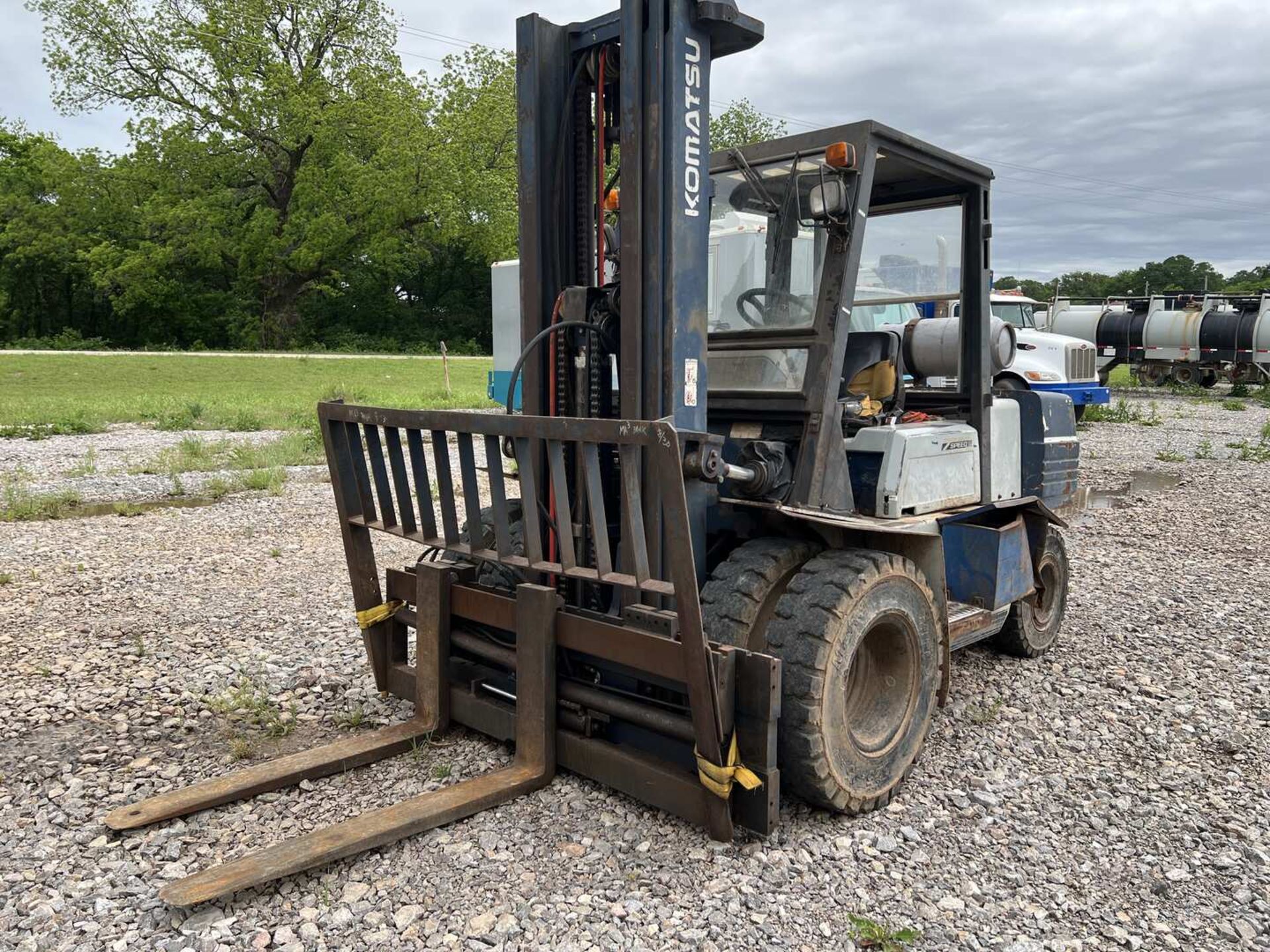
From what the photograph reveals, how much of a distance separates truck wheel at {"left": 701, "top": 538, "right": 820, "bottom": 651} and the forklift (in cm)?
1

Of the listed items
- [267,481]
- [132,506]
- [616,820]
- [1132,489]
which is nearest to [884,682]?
[616,820]

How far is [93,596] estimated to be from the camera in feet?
23.4

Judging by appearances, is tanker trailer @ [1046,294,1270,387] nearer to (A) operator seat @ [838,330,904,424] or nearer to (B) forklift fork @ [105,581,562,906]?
(A) operator seat @ [838,330,904,424]

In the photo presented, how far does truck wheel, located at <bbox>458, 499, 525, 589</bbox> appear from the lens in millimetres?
4477

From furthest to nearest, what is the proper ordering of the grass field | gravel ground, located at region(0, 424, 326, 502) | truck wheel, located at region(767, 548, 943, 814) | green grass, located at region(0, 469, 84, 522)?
1. the grass field
2. gravel ground, located at region(0, 424, 326, 502)
3. green grass, located at region(0, 469, 84, 522)
4. truck wheel, located at region(767, 548, 943, 814)

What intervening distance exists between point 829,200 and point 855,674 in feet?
6.52

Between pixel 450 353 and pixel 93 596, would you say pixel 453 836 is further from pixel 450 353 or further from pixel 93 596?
pixel 450 353

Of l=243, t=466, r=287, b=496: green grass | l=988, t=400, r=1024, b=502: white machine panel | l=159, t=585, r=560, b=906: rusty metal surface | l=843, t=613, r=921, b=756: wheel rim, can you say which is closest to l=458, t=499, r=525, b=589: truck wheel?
l=159, t=585, r=560, b=906: rusty metal surface

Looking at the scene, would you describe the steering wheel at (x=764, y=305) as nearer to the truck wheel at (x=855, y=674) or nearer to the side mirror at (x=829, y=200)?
the side mirror at (x=829, y=200)

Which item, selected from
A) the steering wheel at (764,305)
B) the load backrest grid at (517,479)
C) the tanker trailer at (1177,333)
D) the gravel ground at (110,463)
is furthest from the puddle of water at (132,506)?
the tanker trailer at (1177,333)

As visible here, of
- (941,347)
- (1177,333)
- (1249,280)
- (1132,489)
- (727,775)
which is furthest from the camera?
(1249,280)

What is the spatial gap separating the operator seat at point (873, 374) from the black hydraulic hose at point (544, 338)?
45.2 inches

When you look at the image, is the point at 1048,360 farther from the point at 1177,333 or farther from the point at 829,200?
the point at 829,200

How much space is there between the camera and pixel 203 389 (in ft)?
81.9
